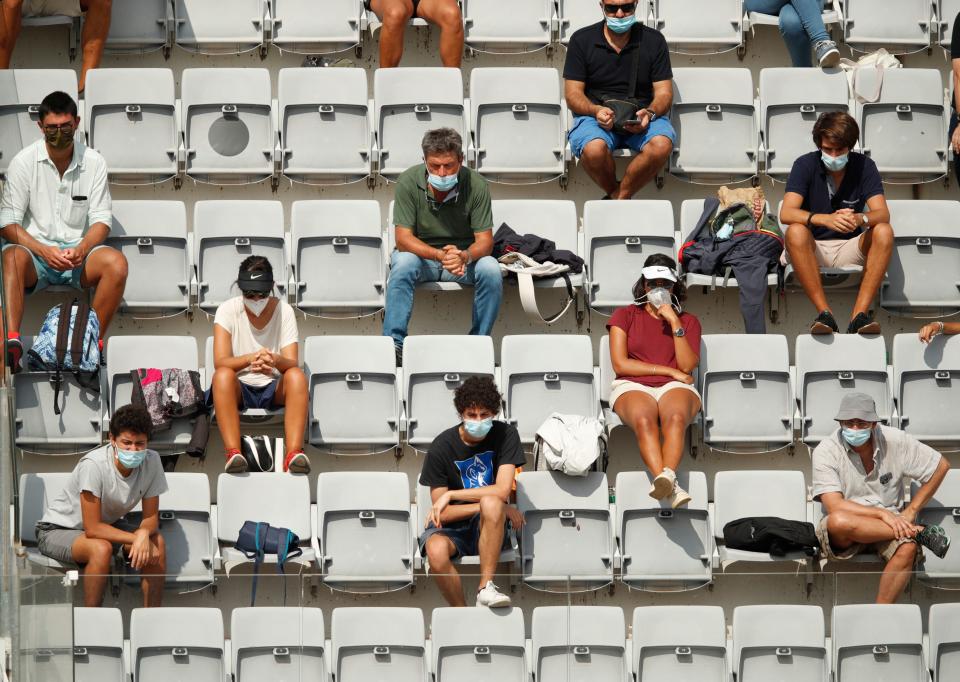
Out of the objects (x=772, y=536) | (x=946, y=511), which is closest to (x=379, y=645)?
(x=772, y=536)

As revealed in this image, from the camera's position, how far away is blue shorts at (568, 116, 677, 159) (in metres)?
7.65

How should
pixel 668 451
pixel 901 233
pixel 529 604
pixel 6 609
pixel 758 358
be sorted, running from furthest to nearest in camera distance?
1. pixel 901 233
2. pixel 758 358
3. pixel 668 451
4. pixel 529 604
5. pixel 6 609

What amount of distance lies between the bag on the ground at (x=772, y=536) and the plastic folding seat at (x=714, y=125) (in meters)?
2.15

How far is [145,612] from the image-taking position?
214 inches

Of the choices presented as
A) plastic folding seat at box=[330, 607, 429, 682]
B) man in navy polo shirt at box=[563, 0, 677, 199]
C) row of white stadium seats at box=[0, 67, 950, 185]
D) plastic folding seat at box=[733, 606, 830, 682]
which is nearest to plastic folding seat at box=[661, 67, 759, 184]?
row of white stadium seats at box=[0, 67, 950, 185]

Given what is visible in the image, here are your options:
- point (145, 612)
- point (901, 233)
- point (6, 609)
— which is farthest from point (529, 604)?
point (901, 233)

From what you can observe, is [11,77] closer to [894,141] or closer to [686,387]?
[686,387]

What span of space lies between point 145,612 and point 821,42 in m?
4.64

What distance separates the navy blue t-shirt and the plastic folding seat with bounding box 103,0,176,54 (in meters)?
3.28

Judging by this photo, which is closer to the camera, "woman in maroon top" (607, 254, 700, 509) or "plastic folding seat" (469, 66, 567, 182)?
"woman in maroon top" (607, 254, 700, 509)

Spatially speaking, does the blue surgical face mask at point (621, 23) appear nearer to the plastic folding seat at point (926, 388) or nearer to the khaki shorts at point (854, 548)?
the plastic folding seat at point (926, 388)

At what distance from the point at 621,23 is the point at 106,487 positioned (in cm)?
332

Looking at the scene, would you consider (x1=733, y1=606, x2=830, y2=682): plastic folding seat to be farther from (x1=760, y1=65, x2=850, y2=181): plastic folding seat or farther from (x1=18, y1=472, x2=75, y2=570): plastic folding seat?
(x1=760, y1=65, x2=850, y2=181): plastic folding seat

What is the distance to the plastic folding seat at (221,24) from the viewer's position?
8.38 m
